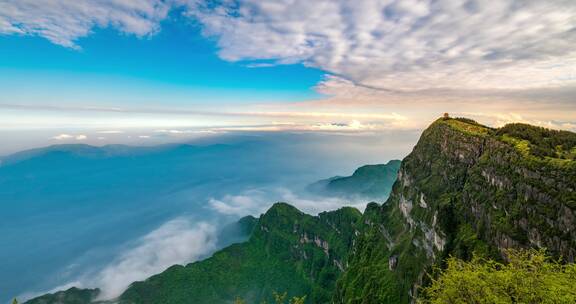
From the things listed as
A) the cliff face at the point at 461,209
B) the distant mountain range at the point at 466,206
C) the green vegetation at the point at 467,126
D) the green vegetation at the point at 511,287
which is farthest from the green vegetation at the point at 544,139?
the green vegetation at the point at 511,287

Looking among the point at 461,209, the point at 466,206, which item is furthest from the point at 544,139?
the point at 461,209

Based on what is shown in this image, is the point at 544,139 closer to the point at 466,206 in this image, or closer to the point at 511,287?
the point at 466,206

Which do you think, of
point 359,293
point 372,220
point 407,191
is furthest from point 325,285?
point 407,191

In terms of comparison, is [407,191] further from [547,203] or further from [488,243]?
[547,203]

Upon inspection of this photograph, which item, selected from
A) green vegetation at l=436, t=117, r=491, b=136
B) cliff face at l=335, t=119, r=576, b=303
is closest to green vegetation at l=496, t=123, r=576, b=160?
cliff face at l=335, t=119, r=576, b=303

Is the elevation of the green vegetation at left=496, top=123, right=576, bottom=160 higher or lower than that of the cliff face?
higher

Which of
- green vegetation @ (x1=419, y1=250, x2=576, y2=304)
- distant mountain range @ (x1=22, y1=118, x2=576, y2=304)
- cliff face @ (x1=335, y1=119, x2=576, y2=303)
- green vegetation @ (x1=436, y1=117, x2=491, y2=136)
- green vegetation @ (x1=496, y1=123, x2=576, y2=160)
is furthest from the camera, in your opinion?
green vegetation @ (x1=436, y1=117, x2=491, y2=136)

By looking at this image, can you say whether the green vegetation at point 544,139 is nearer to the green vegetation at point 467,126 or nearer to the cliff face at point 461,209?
the cliff face at point 461,209

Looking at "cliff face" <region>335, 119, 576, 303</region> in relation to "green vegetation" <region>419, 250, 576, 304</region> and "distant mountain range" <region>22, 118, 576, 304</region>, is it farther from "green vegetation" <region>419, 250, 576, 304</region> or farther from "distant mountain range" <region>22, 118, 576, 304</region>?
"green vegetation" <region>419, 250, 576, 304</region>

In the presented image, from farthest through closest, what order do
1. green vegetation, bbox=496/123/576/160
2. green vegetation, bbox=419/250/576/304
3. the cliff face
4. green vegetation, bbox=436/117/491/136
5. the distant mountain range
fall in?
green vegetation, bbox=436/117/491/136 → green vegetation, bbox=496/123/576/160 → the distant mountain range → the cliff face → green vegetation, bbox=419/250/576/304
